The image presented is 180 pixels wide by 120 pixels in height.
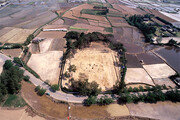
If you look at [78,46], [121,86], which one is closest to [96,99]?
[121,86]

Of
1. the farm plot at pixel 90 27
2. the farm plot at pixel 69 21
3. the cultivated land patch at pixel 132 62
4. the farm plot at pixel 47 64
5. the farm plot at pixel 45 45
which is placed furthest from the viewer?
the farm plot at pixel 69 21

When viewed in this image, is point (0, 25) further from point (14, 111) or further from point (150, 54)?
point (150, 54)

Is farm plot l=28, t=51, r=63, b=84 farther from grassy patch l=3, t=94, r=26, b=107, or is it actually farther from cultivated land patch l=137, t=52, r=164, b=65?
cultivated land patch l=137, t=52, r=164, b=65

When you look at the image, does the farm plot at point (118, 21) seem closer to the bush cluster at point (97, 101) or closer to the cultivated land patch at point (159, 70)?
the cultivated land patch at point (159, 70)

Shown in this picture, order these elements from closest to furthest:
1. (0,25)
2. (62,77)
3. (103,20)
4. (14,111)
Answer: (14,111) → (62,77) → (0,25) → (103,20)

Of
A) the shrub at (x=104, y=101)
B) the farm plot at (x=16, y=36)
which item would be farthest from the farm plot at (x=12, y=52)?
the shrub at (x=104, y=101)

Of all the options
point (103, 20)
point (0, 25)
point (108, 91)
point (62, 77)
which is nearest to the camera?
Answer: point (108, 91)
